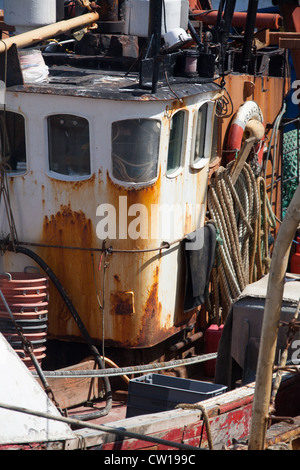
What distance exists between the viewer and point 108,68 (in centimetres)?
866

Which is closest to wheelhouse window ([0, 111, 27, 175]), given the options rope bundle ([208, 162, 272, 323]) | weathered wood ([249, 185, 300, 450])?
rope bundle ([208, 162, 272, 323])

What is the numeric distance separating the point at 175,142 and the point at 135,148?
0.64 m

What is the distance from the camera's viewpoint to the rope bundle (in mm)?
9094

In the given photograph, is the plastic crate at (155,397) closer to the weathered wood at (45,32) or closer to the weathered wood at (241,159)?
the weathered wood at (45,32)

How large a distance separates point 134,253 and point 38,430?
2382mm

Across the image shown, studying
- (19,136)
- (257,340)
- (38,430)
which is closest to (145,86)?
(19,136)

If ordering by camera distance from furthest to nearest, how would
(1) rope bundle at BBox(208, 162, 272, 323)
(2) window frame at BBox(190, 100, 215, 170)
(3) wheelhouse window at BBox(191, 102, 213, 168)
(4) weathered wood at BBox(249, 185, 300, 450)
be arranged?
1. (1) rope bundle at BBox(208, 162, 272, 323)
2. (3) wheelhouse window at BBox(191, 102, 213, 168)
3. (2) window frame at BBox(190, 100, 215, 170)
4. (4) weathered wood at BBox(249, 185, 300, 450)

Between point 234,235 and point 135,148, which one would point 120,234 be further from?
point 234,235

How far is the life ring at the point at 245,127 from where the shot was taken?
374 inches

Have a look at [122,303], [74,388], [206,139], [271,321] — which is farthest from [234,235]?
[271,321]

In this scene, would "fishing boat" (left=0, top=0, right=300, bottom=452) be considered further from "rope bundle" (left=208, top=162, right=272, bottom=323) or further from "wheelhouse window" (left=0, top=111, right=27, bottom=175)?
"rope bundle" (left=208, top=162, right=272, bottom=323)

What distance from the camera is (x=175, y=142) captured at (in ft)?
24.7

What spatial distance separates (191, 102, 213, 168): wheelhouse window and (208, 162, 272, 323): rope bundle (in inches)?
37.1

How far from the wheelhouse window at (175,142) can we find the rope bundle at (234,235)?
1526 millimetres
